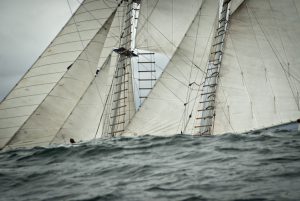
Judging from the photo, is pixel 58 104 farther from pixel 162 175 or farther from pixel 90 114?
pixel 162 175

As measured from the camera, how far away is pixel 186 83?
2947 centimetres

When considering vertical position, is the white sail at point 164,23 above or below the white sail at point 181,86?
above

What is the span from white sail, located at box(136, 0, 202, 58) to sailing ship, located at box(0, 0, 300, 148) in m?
1.42

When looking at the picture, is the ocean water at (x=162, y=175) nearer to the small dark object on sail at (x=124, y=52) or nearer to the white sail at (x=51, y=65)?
the white sail at (x=51, y=65)

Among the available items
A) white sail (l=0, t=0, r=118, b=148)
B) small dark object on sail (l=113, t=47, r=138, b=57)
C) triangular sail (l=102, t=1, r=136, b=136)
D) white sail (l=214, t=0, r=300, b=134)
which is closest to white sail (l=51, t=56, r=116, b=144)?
triangular sail (l=102, t=1, r=136, b=136)

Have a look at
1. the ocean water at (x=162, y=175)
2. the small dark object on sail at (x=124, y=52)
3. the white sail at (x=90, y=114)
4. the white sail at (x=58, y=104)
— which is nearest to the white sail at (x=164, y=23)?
the small dark object on sail at (x=124, y=52)

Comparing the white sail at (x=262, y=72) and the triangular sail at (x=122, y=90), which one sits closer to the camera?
the white sail at (x=262, y=72)

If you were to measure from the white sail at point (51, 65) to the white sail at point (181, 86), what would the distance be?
5.92 metres

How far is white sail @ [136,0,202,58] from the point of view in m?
32.3

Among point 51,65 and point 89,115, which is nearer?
point 51,65

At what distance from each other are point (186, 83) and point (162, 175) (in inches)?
737

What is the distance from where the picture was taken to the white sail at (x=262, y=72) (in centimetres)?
2820

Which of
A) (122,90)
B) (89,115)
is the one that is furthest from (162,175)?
(122,90)

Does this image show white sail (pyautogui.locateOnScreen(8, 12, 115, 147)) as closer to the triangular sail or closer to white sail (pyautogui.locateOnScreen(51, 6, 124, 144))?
white sail (pyautogui.locateOnScreen(51, 6, 124, 144))
